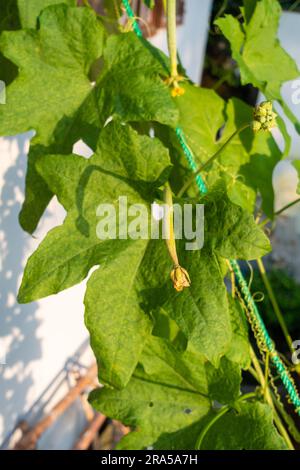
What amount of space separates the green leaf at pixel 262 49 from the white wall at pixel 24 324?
1.85 ft

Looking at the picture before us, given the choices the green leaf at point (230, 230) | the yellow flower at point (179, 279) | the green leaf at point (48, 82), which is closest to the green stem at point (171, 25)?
the green leaf at point (48, 82)

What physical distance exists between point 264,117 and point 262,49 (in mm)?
439

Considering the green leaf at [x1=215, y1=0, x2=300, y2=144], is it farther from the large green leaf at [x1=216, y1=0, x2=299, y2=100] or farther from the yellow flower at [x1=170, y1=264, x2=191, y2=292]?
the yellow flower at [x1=170, y1=264, x2=191, y2=292]

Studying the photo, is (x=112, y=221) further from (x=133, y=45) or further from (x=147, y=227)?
(x=133, y=45)

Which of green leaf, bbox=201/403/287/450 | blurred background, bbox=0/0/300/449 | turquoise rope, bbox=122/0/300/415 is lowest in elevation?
blurred background, bbox=0/0/300/449

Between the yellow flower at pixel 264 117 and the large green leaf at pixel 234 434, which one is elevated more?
the yellow flower at pixel 264 117

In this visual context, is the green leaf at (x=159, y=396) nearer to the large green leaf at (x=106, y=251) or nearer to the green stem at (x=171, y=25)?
the large green leaf at (x=106, y=251)

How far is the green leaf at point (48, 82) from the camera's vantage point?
832 mm

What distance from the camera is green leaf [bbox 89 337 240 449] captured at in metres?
1.04

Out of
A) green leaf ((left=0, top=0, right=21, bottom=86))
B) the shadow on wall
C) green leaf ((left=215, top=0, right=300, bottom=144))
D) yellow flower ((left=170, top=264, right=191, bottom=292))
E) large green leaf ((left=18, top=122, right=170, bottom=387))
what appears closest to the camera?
yellow flower ((left=170, top=264, right=191, bottom=292))

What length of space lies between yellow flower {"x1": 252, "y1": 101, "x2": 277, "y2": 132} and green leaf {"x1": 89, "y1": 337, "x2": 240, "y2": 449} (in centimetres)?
49

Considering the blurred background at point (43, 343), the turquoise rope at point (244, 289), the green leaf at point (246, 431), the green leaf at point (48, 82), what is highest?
the green leaf at point (48, 82)

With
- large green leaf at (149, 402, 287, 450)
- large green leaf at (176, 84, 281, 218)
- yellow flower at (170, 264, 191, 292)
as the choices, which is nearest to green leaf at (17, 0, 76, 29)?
large green leaf at (176, 84, 281, 218)
